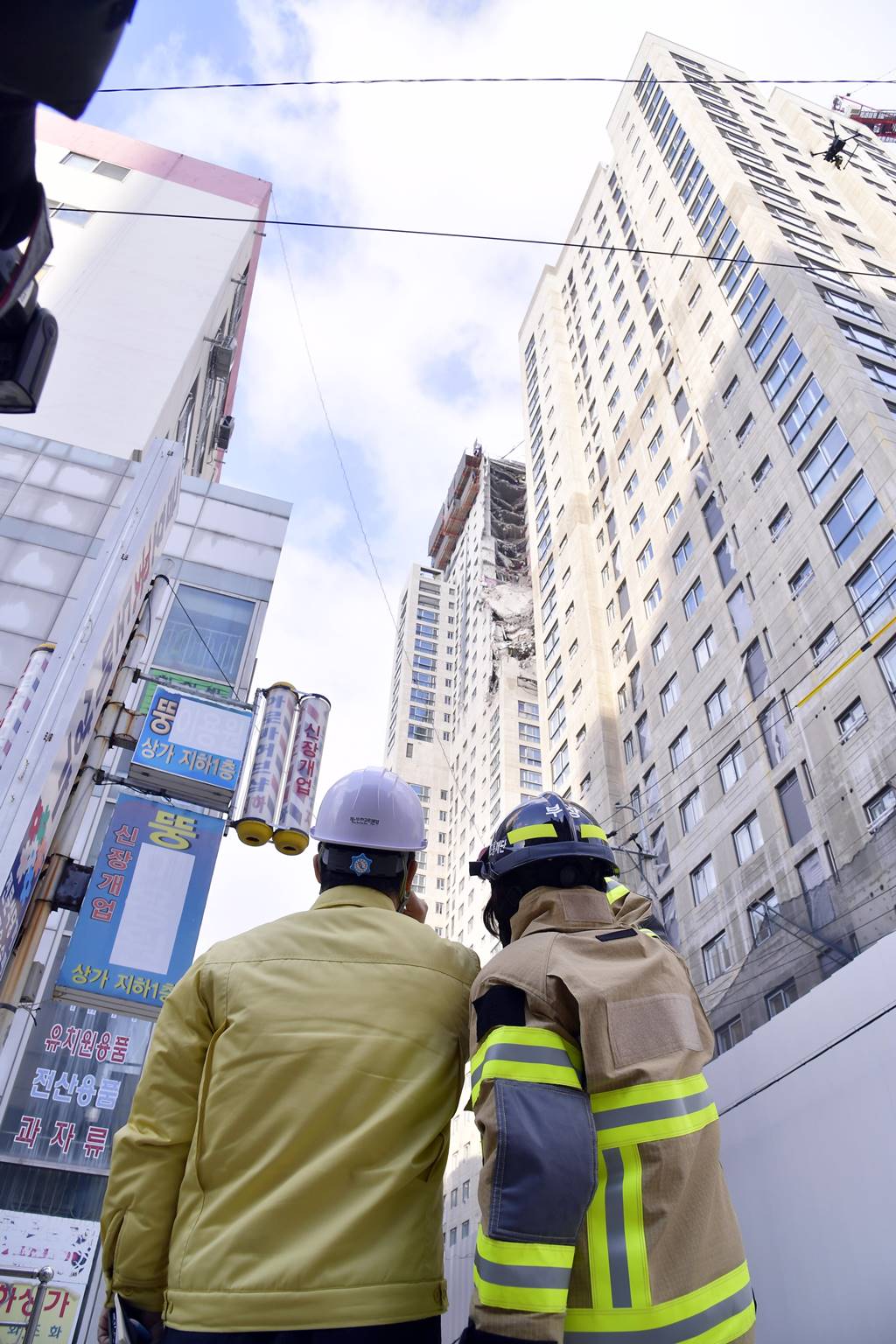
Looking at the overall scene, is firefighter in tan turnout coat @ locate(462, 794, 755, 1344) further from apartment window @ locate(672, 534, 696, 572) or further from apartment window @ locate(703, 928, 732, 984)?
apartment window @ locate(672, 534, 696, 572)

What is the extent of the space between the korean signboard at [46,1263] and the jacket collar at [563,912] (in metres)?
11.1

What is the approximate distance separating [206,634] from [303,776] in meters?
5.46

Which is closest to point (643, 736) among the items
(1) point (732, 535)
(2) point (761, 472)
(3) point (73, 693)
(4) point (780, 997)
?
(1) point (732, 535)

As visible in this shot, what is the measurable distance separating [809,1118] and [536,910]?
2.09 meters

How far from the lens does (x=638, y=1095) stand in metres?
1.84

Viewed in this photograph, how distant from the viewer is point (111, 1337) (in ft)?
6.45

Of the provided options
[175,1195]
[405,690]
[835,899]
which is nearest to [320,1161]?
[175,1195]

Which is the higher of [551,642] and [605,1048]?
[551,642]

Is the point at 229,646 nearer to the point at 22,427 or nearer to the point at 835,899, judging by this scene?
the point at 22,427

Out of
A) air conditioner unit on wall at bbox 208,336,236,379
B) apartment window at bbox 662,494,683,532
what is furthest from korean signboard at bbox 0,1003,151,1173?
apartment window at bbox 662,494,683,532

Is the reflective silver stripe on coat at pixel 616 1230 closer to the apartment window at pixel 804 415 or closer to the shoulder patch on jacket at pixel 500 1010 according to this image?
the shoulder patch on jacket at pixel 500 1010

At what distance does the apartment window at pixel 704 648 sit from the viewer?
29191 millimetres

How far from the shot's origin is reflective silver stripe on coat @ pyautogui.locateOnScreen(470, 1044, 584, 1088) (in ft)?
5.95

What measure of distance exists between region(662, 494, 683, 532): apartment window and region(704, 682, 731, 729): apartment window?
9.29m
